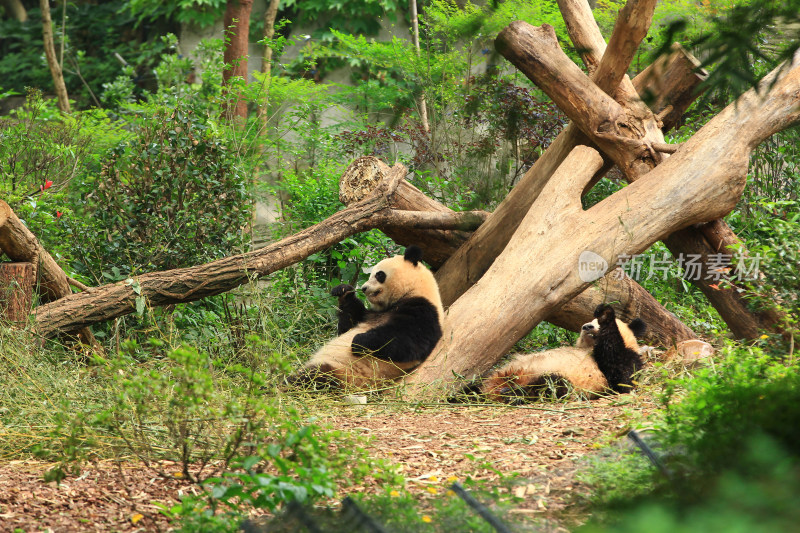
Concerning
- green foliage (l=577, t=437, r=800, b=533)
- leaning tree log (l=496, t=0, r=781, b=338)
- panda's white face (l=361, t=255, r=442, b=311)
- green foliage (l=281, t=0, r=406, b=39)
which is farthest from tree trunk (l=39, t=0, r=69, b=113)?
green foliage (l=577, t=437, r=800, b=533)

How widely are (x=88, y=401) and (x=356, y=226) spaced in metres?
2.24

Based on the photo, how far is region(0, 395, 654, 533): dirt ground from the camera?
265 cm

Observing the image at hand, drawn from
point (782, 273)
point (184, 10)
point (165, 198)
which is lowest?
point (165, 198)

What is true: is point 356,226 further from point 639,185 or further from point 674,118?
point 674,118

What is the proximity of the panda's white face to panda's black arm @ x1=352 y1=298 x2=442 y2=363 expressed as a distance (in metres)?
0.18

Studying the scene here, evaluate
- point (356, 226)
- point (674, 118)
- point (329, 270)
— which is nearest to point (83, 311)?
point (356, 226)

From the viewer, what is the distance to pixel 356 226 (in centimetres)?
539

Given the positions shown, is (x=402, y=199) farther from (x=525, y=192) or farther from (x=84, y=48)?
(x=84, y=48)

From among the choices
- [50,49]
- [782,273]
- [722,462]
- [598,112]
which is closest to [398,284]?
[598,112]

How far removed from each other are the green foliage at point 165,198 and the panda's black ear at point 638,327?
327 cm

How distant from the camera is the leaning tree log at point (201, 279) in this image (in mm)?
4742

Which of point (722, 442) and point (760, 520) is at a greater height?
point (760, 520)

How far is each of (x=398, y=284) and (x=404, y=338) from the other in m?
0.52

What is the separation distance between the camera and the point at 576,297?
18.3 feet
